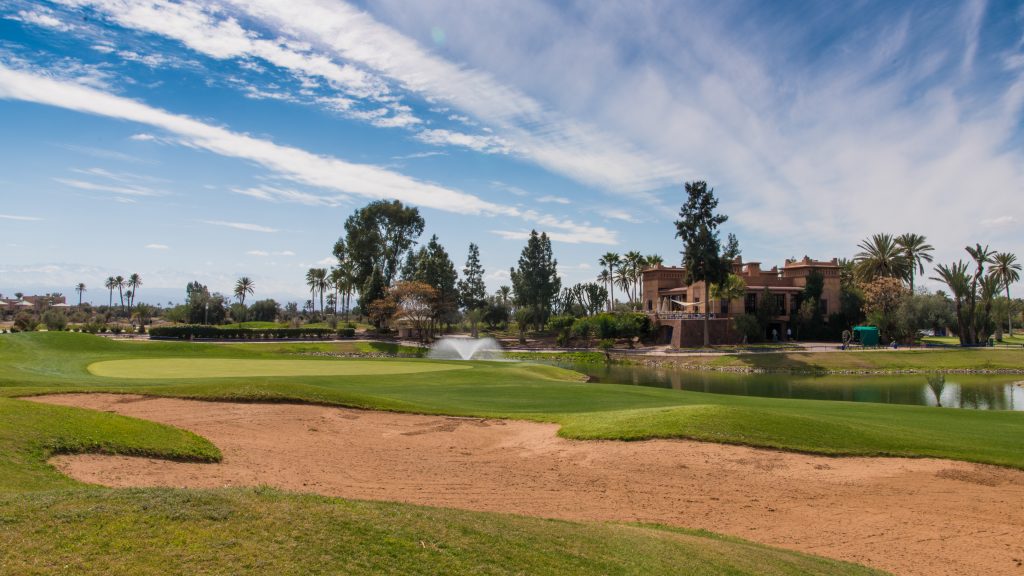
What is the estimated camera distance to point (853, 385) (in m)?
43.4

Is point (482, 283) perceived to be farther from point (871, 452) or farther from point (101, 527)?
point (101, 527)

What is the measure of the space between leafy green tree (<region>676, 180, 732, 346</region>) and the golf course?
47045 mm

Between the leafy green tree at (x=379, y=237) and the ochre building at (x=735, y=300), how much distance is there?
→ 39963mm

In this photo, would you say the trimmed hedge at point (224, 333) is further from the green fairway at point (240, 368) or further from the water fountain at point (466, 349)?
the green fairway at point (240, 368)

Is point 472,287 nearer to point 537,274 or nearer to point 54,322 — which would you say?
point 537,274

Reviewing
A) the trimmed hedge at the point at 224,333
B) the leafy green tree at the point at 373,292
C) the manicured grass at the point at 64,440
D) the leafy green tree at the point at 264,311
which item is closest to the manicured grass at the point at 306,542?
the manicured grass at the point at 64,440

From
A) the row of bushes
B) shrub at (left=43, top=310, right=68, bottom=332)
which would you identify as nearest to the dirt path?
the row of bushes

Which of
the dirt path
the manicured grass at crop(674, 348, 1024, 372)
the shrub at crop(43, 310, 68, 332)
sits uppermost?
the shrub at crop(43, 310, 68, 332)

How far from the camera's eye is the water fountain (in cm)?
6750

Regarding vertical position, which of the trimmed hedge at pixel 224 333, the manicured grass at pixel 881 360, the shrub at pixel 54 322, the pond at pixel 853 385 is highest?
the shrub at pixel 54 322

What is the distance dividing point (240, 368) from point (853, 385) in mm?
42824

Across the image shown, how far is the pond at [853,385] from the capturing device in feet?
113

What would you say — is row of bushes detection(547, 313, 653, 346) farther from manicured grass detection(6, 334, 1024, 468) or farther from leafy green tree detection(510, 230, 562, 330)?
manicured grass detection(6, 334, 1024, 468)

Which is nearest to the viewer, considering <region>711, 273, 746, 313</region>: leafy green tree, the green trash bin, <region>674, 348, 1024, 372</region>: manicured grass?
<region>674, 348, 1024, 372</region>: manicured grass
